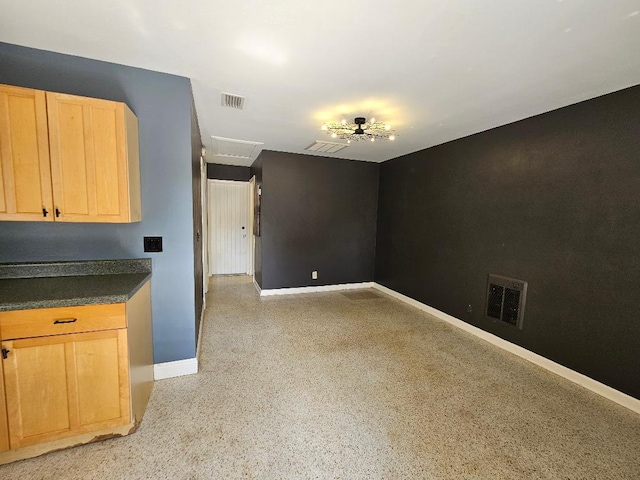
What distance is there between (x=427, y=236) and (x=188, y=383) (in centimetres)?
354

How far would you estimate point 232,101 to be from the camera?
254 centimetres

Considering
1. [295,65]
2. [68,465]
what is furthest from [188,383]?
[295,65]

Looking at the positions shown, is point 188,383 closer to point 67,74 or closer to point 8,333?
point 8,333

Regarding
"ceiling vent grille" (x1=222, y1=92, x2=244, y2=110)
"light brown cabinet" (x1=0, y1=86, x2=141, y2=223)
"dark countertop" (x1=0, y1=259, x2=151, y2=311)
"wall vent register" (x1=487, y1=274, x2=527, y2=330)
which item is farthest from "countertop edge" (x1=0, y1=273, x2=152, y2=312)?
"wall vent register" (x1=487, y1=274, x2=527, y2=330)

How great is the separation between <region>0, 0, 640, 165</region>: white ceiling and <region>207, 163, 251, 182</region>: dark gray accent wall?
3.23 meters

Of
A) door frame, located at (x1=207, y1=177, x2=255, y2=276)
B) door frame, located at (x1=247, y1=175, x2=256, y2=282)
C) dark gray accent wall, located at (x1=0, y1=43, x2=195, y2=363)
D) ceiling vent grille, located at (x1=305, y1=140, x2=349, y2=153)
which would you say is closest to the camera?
dark gray accent wall, located at (x1=0, y1=43, x2=195, y2=363)

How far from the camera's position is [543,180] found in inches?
104

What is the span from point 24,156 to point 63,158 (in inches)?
7.2

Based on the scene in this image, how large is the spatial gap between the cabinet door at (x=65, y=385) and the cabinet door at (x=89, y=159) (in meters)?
0.77

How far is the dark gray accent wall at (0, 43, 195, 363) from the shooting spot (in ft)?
5.99

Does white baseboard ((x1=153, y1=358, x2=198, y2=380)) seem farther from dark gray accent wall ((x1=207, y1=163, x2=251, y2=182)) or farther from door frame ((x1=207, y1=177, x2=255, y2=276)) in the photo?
dark gray accent wall ((x1=207, y1=163, x2=251, y2=182))

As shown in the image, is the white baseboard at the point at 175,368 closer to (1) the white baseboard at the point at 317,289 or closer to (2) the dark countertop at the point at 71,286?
(2) the dark countertop at the point at 71,286

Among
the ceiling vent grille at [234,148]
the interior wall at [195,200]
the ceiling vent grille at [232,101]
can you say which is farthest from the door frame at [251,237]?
the ceiling vent grille at [232,101]

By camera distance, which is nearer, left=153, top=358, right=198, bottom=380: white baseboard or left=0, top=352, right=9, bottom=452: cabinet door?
left=0, top=352, right=9, bottom=452: cabinet door
